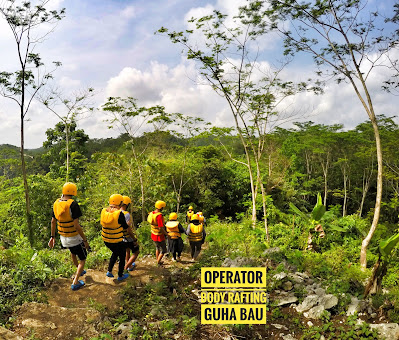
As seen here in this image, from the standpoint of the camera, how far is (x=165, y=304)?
5176 mm

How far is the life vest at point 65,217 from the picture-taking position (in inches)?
192

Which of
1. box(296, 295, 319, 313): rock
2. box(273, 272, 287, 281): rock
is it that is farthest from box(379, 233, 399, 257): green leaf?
box(273, 272, 287, 281): rock

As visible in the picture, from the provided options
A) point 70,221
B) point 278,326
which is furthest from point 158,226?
point 278,326

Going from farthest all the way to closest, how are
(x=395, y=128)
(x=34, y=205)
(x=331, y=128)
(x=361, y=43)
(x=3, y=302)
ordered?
(x=331, y=128) < (x=395, y=128) < (x=34, y=205) < (x=361, y=43) < (x=3, y=302)

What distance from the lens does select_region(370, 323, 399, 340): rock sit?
14.7 ft

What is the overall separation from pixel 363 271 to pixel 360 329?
3110 millimetres

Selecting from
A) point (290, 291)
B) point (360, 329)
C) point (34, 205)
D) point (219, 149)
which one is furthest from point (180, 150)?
point (360, 329)

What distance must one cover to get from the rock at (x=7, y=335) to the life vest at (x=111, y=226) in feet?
6.23

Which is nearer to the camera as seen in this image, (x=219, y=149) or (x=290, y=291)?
(x=290, y=291)

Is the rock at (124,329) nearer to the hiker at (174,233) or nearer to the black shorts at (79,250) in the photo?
the black shorts at (79,250)

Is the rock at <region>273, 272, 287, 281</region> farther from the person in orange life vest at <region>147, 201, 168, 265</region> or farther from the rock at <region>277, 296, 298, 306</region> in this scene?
the person in orange life vest at <region>147, 201, 168, 265</region>

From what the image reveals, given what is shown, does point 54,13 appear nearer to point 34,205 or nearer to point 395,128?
point 34,205

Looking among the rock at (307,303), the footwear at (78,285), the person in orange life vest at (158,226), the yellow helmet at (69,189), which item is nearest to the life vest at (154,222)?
the person in orange life vest at (158,226)

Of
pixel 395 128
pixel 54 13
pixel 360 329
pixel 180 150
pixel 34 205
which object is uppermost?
pixel 54 13
